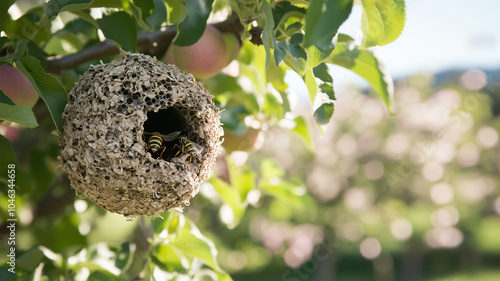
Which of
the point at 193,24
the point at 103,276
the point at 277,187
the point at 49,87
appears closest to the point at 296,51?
the point at 193,24

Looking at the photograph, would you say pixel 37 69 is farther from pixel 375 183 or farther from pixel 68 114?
pixel 375 183

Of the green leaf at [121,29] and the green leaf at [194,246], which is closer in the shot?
the green leaf at [121,29]

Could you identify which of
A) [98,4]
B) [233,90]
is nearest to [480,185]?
[233,90]

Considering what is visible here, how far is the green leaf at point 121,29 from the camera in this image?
106 cm

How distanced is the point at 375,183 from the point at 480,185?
2.13 m

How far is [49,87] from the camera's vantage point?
907mm

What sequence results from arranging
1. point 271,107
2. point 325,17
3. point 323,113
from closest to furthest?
point 325,17, point 323,113, point 271,107

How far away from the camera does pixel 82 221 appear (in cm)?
173

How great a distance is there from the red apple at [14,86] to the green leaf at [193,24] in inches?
14.8

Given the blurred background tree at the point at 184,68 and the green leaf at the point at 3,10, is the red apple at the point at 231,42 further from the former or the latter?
the green leaf at the point at 3,10

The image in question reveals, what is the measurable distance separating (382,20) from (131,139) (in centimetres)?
50

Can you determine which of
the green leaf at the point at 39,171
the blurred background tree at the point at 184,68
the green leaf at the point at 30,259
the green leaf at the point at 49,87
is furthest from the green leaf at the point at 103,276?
the green leaf at the point at 39,171

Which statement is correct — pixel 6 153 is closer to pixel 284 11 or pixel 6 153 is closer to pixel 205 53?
pixel 205 53

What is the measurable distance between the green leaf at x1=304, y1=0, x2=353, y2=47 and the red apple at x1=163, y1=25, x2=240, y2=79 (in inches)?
16.0
